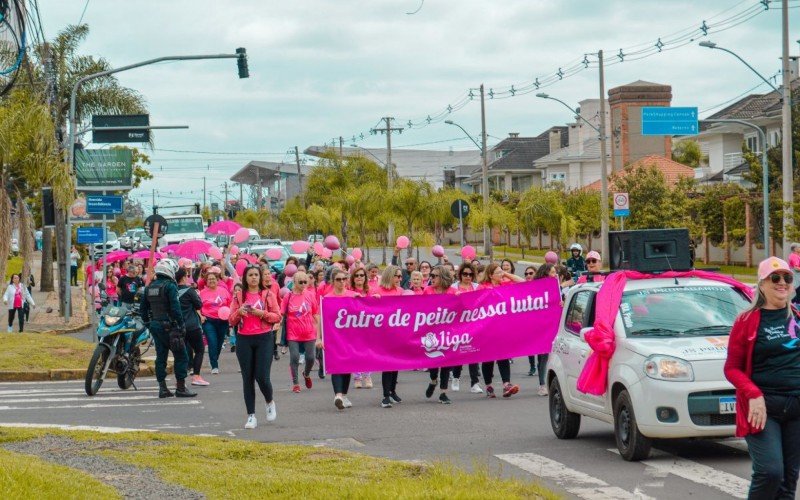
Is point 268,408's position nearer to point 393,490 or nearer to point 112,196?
point 393,490

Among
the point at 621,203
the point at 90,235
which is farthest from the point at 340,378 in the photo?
the point at 621,203

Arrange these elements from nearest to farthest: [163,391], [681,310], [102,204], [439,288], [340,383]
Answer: [681,310], [340,383], [439,288], [163,391], [102,204]

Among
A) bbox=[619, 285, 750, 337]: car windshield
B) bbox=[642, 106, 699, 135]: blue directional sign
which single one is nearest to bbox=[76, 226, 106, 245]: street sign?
bbox=[619, 285, 750, 337]: car windshield

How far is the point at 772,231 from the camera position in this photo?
160 feet

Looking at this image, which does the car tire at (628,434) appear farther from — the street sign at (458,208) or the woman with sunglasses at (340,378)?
the street sign at (458,208)

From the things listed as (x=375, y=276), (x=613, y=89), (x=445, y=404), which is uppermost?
(x=613, y=89)

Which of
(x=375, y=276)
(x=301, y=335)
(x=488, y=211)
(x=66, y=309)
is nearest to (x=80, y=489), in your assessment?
(x=301, y=335)

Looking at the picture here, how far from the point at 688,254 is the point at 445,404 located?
494 cm

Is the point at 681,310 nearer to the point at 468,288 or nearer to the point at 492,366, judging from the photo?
the point at 492,366

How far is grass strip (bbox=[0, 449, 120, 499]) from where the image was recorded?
7.99 metres

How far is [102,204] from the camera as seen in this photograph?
29578mm

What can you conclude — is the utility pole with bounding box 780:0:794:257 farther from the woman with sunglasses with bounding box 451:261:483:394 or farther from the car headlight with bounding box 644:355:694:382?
the car headlight with bounding box 644:355:694:382

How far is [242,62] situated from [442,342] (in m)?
13.9

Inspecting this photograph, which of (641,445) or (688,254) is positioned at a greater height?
(688,254)
